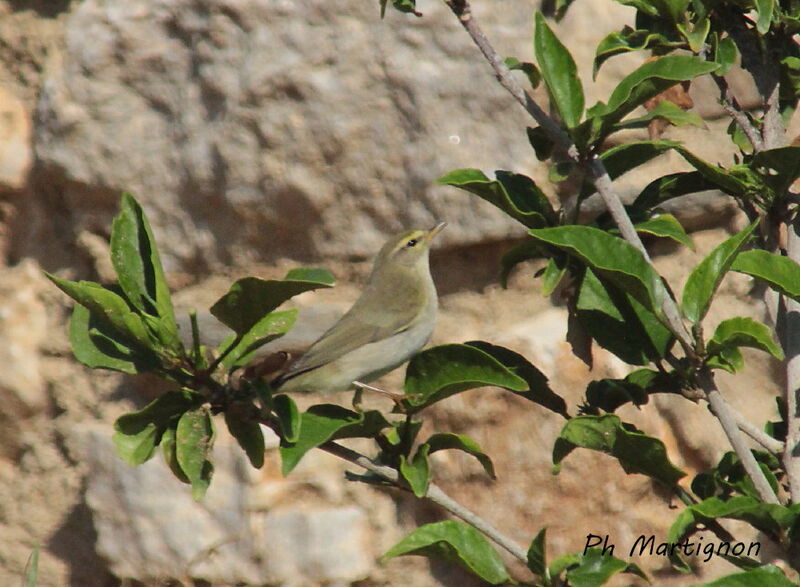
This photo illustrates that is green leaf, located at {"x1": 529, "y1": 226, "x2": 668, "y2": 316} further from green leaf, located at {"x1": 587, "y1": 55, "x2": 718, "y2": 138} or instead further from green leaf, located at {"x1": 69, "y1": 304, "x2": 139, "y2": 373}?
green leaf, located at {"x1": 69, "y1": 304, "x2": 139, "y2": 373}

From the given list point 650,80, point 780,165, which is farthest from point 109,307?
point 780,165

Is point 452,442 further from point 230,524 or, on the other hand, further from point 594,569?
point 230,524

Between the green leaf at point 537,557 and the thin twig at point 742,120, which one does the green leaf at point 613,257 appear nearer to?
the green leaf at point 537,557

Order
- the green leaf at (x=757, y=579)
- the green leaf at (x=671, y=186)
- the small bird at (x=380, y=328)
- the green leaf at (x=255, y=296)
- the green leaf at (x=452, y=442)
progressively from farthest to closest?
the small bird at (x=380, y=328), the green leaf at (x=671, y=186), the green leaf at (x=452, y=442), the green leaf at (x=255, y=296), the green leaf at (x=757, y=579)

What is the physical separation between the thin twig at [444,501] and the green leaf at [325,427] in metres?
0.04

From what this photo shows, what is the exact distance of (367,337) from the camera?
3.53 m

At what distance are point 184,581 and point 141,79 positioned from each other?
1.46 metres

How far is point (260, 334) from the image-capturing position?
6.20ft

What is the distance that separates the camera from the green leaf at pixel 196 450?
1802 millimetres

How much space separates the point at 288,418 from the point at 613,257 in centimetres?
63

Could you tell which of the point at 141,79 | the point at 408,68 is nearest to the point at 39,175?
the point at 141,79

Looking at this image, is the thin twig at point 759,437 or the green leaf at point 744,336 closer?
the green leaf at point 744,336

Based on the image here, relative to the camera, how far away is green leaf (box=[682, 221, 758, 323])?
1.70m

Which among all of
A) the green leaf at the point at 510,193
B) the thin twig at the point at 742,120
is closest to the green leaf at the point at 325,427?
the green leaf at the point at 510,193
